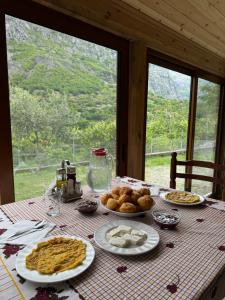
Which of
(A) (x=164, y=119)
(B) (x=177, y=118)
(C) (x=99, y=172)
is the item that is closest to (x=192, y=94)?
(B) (x=177, y=118)

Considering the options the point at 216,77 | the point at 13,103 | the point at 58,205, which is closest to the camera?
the point at 58,205

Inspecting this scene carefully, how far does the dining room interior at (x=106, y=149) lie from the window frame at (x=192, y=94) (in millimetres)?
18

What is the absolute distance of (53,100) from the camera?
1490mm

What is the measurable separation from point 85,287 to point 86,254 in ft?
0.38

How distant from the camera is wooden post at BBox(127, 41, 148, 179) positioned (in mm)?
1807

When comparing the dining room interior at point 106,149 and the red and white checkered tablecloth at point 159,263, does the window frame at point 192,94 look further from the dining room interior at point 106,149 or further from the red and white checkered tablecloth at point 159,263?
the red and white checkered tablecloth at point 159,263

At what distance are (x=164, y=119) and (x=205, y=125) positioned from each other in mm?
1093

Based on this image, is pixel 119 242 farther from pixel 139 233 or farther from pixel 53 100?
pixel 53 100

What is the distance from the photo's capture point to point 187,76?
264cm

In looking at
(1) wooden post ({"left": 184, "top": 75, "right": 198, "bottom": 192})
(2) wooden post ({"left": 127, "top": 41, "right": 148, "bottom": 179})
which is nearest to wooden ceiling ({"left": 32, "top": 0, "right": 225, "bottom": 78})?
(2) wooden post ({"left": 127, "top": 41, "right": 148, "bottom": 179})

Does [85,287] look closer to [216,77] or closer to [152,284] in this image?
[152,284]

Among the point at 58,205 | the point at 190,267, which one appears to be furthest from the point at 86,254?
the point at 58,205

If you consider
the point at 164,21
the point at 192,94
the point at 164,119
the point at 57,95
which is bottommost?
the point at 164,119

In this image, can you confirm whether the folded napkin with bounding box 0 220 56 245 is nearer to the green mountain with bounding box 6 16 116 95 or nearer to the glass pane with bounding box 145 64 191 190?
the green mountain with bounding box 6 16 116 95
